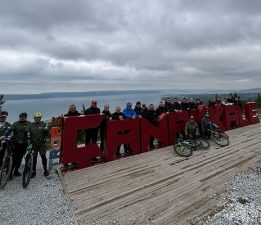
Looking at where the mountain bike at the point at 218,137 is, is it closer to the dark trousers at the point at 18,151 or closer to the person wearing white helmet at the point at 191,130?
the person wearing white helmet at the point at 191,130

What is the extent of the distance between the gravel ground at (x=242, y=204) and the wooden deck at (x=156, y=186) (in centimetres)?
25

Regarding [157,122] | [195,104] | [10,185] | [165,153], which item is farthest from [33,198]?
[195,104]

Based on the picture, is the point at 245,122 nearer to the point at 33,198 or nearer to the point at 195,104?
the point at 195,104

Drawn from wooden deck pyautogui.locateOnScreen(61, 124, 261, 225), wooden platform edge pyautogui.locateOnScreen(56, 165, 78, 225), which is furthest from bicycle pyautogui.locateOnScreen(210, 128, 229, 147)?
wooden platform edge pyautogui.locateOnScreen(56, 165, 78, 225)

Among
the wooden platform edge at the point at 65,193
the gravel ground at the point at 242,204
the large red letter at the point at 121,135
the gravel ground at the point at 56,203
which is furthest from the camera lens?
the large red letter at the point at 121,135

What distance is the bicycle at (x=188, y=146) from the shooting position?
9.80 metres

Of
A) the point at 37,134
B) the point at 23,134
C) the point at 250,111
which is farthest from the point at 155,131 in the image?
the point at 250,111

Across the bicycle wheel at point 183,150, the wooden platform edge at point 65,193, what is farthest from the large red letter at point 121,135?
the wooden platform edge at point 65,193

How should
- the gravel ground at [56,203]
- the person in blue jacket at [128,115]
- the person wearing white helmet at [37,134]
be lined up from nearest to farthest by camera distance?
1. the gravel ground at [56,203]
2. the person wearing white helmet at [37,134]
3. the person in blue jacket at [128,115]

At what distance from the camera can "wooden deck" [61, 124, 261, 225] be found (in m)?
5.53

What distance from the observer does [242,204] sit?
5836 millimetres

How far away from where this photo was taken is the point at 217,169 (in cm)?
813

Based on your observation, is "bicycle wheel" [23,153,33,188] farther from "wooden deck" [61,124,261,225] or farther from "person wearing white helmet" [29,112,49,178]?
"wooden deck" [61,124,261,225]

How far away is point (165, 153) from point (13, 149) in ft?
17.7
